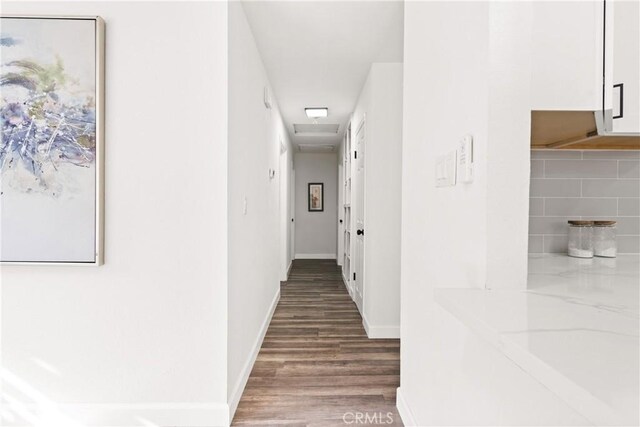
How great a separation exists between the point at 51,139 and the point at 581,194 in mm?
2421

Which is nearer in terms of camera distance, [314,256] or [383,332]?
[383,332]

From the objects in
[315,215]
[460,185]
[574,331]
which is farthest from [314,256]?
[574,331]

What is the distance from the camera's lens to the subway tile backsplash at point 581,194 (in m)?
1.64

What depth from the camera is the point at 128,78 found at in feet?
6.29

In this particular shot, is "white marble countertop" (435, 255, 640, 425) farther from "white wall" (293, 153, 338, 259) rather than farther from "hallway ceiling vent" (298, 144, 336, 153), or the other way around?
"white wall" (293, 153, 338, 259)

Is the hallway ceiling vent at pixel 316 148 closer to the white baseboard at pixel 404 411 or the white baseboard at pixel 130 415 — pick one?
the white baseboard at pixel 404 411

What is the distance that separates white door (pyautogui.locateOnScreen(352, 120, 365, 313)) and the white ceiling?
1.86ft

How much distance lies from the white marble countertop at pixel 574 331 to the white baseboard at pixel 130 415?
149 centimetres

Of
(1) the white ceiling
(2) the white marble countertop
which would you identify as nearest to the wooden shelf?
(2) the white marble countertop

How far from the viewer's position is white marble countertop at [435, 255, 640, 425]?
0.43 m

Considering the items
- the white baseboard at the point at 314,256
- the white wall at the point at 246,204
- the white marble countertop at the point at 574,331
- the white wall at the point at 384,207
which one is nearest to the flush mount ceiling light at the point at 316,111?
the white wall at the point at 246,204

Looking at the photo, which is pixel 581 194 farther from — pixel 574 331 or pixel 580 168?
pixel 574 331

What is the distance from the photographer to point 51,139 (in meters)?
1.88

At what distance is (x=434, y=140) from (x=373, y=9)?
1.25 m
